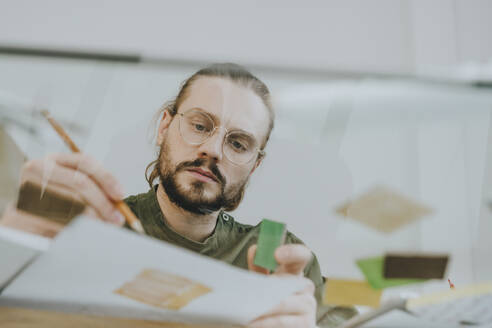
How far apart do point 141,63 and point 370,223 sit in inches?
10.4

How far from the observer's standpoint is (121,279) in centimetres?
35

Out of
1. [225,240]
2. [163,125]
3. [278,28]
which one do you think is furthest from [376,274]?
[278,28]

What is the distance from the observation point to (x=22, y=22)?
0.70 meters

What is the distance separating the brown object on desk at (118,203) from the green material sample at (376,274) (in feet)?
0.65

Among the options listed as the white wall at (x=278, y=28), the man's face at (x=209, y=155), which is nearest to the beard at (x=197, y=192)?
the man's face at (x=209, y=155)

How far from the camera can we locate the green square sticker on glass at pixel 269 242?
0.37 metres

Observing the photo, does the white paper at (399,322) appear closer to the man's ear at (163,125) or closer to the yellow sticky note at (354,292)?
the yellow sticky note at (354,292)

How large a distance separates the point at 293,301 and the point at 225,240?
81 mm

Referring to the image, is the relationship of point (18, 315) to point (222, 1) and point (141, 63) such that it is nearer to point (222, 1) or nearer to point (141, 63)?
point (141, 63)

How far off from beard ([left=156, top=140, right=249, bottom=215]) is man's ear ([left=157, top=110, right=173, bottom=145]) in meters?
0.02

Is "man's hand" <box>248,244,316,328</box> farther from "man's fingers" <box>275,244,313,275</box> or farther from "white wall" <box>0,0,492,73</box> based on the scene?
"white wall" <box>0,0,492,73</box>

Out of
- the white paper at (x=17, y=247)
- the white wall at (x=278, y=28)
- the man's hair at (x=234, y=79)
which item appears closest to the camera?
the white paper at (x=17, y=247)

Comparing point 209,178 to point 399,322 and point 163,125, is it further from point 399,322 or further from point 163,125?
point 399,322

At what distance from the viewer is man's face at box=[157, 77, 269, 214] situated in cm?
39
